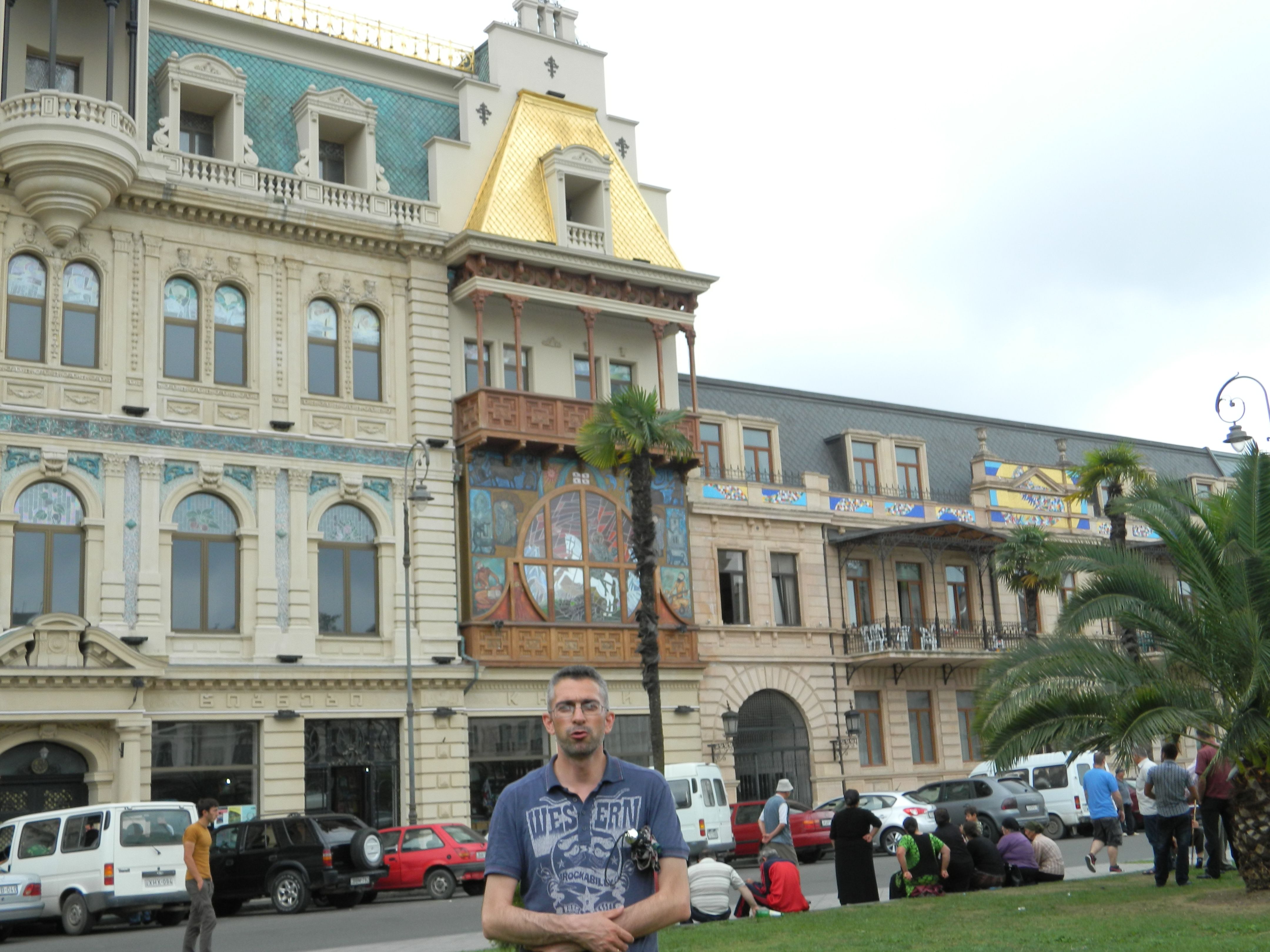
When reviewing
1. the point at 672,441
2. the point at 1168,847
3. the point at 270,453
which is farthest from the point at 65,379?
the point at 1168,847

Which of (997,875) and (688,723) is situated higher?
(688,723)

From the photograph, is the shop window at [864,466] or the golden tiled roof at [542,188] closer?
the golden tiled roof at [542,188]

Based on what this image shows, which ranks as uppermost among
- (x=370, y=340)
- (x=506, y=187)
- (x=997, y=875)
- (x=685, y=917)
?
(x=506, y=187)

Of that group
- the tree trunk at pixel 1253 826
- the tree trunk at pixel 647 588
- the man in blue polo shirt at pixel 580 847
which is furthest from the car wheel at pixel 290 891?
the man in blue polo shirt at pixel 580 847

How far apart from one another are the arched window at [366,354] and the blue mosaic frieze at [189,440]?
1520 mm

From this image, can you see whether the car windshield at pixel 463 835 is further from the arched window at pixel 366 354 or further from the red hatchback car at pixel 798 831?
the arched window at pixel 366 354

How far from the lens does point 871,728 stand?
4291 cm

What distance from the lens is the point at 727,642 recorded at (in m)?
39.7

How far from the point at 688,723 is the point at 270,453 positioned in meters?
12.8

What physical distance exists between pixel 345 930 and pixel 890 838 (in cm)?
1580

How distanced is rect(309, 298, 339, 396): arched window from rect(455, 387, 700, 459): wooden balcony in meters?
3.09

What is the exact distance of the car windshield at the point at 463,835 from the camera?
86.6ft

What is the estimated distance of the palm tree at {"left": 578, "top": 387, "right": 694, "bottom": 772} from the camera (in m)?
30.1

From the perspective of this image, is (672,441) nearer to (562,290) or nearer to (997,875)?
(562,290)
